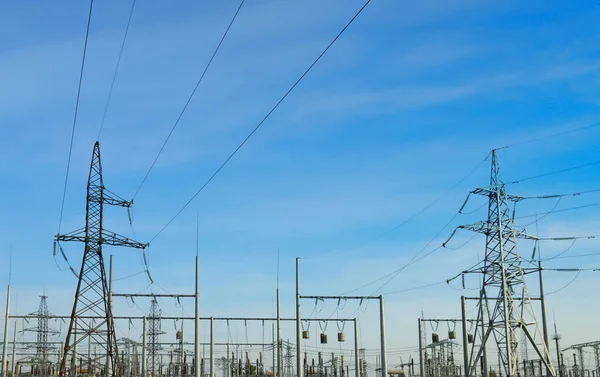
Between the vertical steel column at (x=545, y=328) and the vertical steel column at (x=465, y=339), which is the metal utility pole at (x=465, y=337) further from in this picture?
the vertical steel column at (x=545, y=328)

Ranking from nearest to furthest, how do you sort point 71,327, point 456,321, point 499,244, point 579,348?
point 71,327 < point 499,244 < point 456,321 < point 579,348

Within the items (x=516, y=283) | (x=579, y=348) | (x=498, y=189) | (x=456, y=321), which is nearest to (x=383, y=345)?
(x=516, y=283)

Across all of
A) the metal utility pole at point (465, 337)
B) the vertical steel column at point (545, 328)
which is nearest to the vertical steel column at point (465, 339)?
the metal utility pole at point (465, 337)

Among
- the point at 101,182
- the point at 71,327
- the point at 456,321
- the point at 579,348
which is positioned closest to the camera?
the point at 71,327

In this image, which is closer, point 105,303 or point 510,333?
point 105,303

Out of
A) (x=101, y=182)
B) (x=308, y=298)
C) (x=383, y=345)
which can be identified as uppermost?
(x=101, y=182)

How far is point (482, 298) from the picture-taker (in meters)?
45.8

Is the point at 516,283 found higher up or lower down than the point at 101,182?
lower down

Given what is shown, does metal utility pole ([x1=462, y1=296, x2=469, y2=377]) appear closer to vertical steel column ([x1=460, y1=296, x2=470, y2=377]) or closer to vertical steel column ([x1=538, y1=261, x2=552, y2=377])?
vertical steel column ([x1=460, y1=296, x2=470, y2=377])

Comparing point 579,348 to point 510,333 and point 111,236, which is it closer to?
point 510,333

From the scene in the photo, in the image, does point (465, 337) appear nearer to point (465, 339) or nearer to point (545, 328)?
point (465, 339)

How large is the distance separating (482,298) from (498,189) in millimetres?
6635

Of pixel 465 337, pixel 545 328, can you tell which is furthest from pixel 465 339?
pixel 545 328

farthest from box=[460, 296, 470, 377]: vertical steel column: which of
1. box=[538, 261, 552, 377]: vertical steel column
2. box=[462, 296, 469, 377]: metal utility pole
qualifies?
box=[538, 261, 552, 377]: vertical steel column
